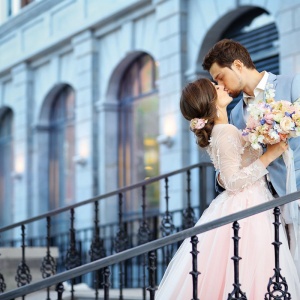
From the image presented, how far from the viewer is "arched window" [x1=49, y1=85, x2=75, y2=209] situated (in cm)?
1734

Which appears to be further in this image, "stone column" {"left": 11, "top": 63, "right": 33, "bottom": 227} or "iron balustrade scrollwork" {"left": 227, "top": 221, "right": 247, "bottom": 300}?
"stone column" {"left": 11, "top": 63, "right": 33, "bottom": 227}

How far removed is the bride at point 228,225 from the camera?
4969 mm

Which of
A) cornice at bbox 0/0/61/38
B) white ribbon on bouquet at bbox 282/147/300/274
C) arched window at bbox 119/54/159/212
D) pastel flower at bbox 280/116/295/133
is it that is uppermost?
cornice at bbox 0/0/61/38

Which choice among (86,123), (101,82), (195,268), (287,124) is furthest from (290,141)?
(86,123)

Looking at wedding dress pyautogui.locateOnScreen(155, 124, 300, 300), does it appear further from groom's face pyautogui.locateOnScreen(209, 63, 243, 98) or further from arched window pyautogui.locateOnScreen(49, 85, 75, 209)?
arched window pyautogui.locateOnScreen(49, 85, 75, 209)

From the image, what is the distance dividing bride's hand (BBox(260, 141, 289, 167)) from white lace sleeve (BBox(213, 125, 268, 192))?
0.11 feet

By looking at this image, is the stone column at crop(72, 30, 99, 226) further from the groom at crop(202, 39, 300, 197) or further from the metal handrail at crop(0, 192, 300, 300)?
the metal handrail at crop(0, 192, 300, 300)

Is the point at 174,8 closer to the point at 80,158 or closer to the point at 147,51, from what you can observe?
the point at 147,51

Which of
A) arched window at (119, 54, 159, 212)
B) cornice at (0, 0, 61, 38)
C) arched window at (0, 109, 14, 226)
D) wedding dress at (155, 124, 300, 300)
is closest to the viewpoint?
wedding dress at (155, 124, 300, 300)

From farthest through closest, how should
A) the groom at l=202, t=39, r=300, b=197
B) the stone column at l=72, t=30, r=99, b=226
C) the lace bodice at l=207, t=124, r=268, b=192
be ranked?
the stone column at l=72, t=30, r=99, b=226
the groom at l=202, t=39, r=300, b=197
the lace bodice at l=207, t=124, r=268, b=192

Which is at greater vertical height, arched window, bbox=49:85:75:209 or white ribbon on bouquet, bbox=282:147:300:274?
arched window, bbox=49:85:75:209

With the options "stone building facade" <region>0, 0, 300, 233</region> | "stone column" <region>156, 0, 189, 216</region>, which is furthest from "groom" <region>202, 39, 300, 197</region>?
"stone column" <region>156, 0, 189, 216</region>

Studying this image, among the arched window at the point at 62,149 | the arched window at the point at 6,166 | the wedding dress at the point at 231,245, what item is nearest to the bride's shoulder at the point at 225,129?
the wedding dress at the point at 231,245

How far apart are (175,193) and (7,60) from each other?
8.12 m
